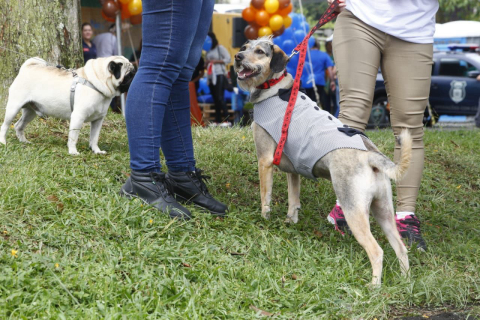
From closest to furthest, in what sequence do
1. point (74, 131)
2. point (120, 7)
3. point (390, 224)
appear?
1. point (390, 224)
2. point (74, 131)
3. point (120, 7)

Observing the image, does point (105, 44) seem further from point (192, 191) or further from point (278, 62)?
point (192, 191)

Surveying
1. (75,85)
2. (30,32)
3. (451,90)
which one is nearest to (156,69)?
(75,85)

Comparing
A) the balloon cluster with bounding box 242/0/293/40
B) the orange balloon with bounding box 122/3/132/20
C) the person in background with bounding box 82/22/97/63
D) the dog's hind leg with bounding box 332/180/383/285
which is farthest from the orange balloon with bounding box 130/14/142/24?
the dog's hind leg with bounding box 332/180/383/285

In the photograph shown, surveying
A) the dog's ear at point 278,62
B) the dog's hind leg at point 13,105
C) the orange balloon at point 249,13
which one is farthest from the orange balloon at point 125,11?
the dog's ear at point 278,62

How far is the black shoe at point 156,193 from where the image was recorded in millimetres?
3334

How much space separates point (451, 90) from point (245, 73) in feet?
39.1

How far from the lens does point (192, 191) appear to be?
3.62 m

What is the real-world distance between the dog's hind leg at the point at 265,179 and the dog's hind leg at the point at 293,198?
0.71 ft

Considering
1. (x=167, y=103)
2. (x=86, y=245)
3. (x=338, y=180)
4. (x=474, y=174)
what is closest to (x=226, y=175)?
(x=167, y=103)

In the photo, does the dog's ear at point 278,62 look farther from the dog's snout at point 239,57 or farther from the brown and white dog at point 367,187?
the brown and white dog at point 367,187

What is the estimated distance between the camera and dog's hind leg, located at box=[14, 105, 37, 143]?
4.95 m

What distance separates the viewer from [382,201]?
10.3ft

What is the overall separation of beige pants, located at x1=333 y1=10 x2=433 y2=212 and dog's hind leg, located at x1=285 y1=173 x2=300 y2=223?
1.89 feet

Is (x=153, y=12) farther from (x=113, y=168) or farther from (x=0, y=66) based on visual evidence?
(x=0, y=66)
